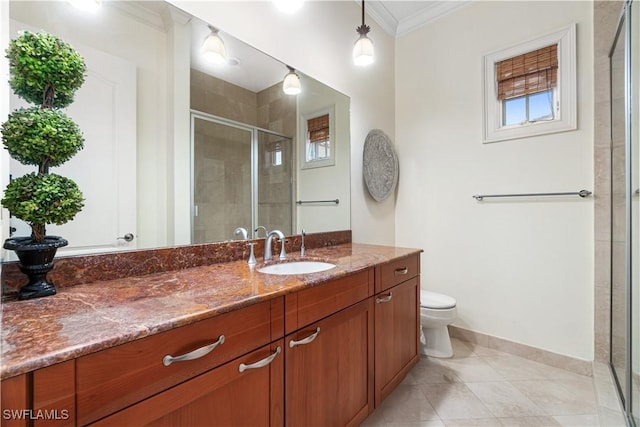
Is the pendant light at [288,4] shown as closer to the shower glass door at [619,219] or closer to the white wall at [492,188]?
the white wall at [492,188]

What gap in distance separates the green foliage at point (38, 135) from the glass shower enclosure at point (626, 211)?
2362mm

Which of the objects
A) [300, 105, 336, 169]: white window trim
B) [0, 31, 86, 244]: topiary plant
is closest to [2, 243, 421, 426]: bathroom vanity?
[0, 31, 86, 244]: topiary plant

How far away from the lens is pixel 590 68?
1864 mm

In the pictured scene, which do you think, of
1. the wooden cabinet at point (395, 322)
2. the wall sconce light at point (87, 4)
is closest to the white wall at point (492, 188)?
the wooden cabinet at point (395, 322)

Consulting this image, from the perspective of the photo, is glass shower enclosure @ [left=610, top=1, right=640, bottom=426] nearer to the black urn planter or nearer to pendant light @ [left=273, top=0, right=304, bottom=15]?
pendant light @ [left=273, top=0, right=304, bottom=15]

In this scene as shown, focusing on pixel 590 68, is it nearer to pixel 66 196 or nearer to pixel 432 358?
pixel 432 358

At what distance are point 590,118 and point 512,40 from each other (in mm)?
806

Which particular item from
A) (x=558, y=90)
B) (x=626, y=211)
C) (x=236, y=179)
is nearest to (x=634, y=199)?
(x=626, y=211)

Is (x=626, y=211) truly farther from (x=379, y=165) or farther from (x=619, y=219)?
(x=379, y=165)

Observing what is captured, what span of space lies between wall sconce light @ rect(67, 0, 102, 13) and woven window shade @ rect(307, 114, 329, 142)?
1186 millimetres

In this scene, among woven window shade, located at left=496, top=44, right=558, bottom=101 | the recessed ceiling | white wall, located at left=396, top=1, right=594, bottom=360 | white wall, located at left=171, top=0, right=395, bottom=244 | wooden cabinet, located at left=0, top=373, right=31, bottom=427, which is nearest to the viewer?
wooden cabinet, located at left=0, top=373, right=31, bottom=427

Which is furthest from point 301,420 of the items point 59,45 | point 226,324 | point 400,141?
point 400,141

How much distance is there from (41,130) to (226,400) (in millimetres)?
886

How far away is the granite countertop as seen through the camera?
536 mm
